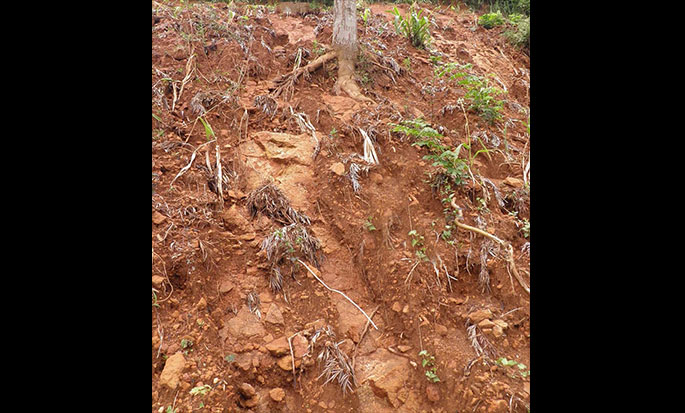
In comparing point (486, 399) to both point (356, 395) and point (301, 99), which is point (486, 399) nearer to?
point (356, 395)

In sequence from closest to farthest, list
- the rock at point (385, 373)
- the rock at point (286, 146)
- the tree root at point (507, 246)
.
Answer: the rock at point (385, 373), the tree root at point (507, 246), the rock at point (286, 146)

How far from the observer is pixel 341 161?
3.70 metres

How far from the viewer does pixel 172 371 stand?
7.36 feet

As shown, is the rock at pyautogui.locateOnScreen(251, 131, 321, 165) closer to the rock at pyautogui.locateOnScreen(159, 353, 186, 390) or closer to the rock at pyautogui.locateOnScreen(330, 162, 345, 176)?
the rock at pyautogui.locateOnScreen(330, 162, 345, 176)

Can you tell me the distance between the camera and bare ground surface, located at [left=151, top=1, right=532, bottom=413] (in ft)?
7.84

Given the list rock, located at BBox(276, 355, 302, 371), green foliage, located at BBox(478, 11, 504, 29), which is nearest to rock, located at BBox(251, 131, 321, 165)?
rock, located at BBox(276, 355, 302, 371)

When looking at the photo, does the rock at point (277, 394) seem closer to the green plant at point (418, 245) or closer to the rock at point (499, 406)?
the rock at point (499, 406)

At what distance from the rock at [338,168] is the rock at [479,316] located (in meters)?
1.60

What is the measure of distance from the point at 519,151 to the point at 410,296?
2357mm

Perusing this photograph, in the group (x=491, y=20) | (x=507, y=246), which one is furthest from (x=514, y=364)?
(x=491, y=20)

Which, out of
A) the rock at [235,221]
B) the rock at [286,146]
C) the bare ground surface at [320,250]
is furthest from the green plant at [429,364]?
the rock at [286,146]

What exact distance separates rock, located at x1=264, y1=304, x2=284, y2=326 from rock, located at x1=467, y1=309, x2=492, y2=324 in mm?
1265

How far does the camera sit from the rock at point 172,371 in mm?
2198
